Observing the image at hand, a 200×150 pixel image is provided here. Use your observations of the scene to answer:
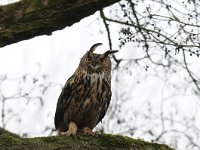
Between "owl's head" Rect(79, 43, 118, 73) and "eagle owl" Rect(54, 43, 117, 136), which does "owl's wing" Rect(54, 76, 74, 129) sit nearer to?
"eagle owl" Rect(54, 43, 117, 136)

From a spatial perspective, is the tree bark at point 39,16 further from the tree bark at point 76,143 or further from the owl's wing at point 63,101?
the owl's wing at point 63,101

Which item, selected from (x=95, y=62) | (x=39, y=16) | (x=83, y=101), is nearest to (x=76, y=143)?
(x=39, y=16)

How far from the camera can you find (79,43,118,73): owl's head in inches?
174

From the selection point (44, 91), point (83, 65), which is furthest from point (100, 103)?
point (44, 91)

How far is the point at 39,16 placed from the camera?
3074mm

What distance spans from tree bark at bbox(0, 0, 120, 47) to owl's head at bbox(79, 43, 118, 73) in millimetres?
1290

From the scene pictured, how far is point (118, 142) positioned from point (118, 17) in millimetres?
2240

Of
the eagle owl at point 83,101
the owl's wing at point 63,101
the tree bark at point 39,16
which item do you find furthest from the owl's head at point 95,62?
the tree bark at point 39,16

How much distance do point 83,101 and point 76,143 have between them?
4.39 ft

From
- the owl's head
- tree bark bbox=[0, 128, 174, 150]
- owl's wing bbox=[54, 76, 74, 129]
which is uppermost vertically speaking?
the owl's head

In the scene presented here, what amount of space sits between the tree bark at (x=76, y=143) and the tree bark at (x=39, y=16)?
0.63 meters

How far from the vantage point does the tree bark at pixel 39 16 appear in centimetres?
303

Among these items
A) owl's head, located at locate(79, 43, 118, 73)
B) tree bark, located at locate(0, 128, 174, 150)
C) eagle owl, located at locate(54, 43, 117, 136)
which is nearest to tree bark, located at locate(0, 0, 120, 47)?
tree bark, located at locate(0, 128, 174, 150)

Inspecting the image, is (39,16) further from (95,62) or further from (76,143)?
(95,62)
